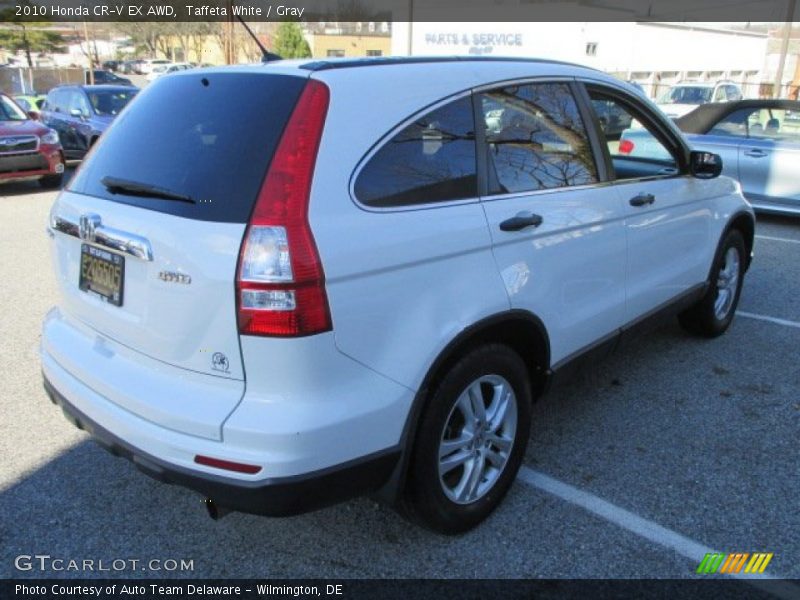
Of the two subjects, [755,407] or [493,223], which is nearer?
[493,223]

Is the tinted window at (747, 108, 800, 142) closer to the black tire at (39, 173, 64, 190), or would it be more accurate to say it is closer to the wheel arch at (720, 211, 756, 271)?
the wheel arch at (720, 211, 756, 271)

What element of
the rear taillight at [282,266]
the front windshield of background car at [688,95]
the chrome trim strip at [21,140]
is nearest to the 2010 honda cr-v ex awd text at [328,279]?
the rear taillight at [282,266]

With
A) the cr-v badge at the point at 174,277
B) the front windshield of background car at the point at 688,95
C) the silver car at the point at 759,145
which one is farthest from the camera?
the front windshield of background car at the point at 688,95

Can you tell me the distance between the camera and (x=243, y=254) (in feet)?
6.68

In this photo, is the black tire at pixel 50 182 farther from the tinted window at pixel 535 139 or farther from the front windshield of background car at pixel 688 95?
the front windshield of background car at pixel 688 95

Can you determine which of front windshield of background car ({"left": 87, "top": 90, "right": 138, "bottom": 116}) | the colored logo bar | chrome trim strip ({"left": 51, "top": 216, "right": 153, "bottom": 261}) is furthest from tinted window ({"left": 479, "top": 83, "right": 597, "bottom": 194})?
front windshield of background car ({"left": 87, "top": 90, "right": 138, "bottom": 116})

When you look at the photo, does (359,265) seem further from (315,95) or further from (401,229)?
(315,95)

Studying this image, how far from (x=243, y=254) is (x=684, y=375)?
331 cm

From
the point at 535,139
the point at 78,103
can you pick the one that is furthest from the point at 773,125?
the point at 78,103

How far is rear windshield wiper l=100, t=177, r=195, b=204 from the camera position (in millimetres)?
2254

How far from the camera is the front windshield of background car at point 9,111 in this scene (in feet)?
38.4

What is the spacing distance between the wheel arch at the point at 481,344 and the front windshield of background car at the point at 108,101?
12548 millimetres

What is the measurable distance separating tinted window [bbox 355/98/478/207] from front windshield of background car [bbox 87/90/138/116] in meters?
12.5

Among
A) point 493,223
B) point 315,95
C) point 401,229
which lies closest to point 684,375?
point 493,223
